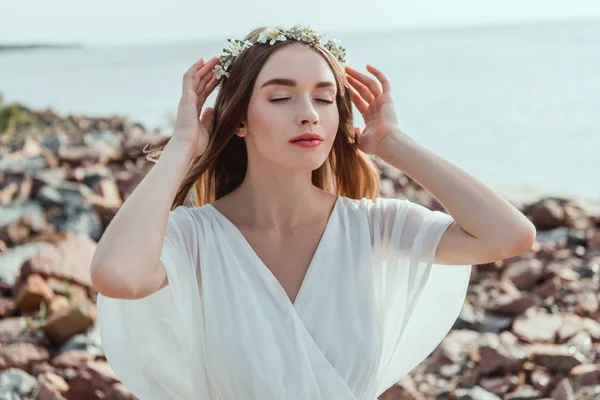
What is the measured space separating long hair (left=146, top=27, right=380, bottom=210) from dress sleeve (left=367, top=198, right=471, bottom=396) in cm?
15

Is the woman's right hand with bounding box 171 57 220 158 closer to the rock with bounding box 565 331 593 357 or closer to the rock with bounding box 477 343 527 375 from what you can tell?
the rock with bounding box 477 343 527 375

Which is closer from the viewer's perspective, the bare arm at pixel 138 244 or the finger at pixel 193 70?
the bare arm at pixel 138 244

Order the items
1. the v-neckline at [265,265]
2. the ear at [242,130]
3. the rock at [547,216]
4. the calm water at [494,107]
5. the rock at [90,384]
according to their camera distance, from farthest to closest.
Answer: the calm water at [494,107], the rock at [547,216], the rock at [90,384], the ear at [242,130], the v-neckline at [265,265]

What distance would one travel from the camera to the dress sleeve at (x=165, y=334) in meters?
2.89

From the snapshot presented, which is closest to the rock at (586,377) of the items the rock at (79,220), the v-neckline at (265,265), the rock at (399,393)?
the rock at (399,393)

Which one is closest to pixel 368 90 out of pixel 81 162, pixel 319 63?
pixel 319 63

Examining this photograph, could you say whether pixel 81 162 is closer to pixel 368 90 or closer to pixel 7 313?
pixel 7 313

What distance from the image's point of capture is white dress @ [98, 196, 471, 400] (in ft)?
9.27

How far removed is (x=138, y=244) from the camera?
2.60m

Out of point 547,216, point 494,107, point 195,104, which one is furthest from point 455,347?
point 494,107

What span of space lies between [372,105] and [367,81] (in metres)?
0.09

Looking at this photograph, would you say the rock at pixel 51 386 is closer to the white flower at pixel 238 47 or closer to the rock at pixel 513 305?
the white flower at pixel 238 47

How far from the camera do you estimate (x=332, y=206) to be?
3154 millimetres

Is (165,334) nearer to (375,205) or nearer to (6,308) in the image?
(375,205)
